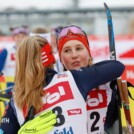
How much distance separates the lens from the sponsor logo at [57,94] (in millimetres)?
3029

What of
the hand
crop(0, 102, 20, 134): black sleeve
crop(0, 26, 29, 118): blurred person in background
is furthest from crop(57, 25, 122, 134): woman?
crop(0, 26, 29, 118): blurred person in background

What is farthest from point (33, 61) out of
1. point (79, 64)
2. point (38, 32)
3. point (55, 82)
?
point (38, 32)

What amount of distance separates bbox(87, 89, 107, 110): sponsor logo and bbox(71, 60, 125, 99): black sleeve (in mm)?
233

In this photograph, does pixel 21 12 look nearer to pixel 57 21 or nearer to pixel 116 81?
pixel 57 21

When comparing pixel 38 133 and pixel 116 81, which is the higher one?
pixel 116 81

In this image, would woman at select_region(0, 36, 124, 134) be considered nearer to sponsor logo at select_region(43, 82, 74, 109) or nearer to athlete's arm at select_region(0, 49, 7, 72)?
sponsor logo at select_region(43, 82, 74, 109)

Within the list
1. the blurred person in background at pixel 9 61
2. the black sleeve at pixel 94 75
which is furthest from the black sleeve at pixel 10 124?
the blurred person in background at pixel 9 61

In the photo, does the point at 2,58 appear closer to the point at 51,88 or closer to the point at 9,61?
the point at 9,61

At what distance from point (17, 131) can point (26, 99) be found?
0.29 metres

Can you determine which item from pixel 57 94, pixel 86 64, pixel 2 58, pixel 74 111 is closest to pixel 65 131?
pixel 74 111

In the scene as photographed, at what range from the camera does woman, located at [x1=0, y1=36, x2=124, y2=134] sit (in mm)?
3027

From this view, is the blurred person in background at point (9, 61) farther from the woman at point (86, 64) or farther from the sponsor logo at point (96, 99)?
the sponsor logo at point (96, 99)

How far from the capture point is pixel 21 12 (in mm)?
15062

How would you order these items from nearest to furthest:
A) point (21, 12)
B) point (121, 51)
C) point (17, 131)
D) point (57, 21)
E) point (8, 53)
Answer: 1. point (17, 131)
2. point (8, 53)
3. point (121, 51)
4. point (57, 21)
5. point (21, 12)
